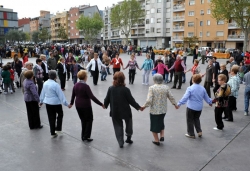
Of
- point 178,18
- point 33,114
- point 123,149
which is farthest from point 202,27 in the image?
point 123,149

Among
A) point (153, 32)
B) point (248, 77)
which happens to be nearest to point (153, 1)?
point (153, 32)

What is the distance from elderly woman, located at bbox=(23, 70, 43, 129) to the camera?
6456 millimetres

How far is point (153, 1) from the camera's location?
76.3 m

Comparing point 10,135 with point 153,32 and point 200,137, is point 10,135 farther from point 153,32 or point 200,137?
point 153,32

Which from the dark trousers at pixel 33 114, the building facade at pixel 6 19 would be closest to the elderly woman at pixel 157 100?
the dark trousers at pixel 33 114

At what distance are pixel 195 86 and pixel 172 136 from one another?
136cm

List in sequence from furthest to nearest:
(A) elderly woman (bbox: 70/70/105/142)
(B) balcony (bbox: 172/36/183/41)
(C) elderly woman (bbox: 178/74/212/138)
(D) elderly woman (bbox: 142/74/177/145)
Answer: (B) balcony (bbox: 172/36/183/41) < (C) elderly woman (bbox: 178/74/212/138) < (A) elderly woman (bbox: 70/70/105/142) < (D) elderly woman (bbox: 142/74/177/145)

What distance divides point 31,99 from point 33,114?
0.45m

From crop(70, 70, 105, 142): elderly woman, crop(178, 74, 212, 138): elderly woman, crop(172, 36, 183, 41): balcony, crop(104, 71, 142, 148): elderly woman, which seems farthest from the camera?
crop(172, 36, 183, 41): balcony

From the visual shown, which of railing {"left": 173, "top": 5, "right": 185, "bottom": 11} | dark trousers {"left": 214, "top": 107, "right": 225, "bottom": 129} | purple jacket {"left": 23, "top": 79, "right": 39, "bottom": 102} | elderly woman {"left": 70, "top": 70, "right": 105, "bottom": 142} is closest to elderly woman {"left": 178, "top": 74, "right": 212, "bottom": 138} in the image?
dark trousers {"left": 214, "top": 107, "right": 225, "bottom": 129}

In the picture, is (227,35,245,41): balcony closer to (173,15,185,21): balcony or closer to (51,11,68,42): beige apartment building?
(173,15,185,21): balcony

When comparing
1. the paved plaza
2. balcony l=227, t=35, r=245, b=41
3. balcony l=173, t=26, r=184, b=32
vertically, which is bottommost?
the paved plaza

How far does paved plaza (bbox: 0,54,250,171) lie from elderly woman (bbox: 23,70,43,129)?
0.80 feet

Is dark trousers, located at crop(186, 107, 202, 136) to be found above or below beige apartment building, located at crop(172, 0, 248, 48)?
below
